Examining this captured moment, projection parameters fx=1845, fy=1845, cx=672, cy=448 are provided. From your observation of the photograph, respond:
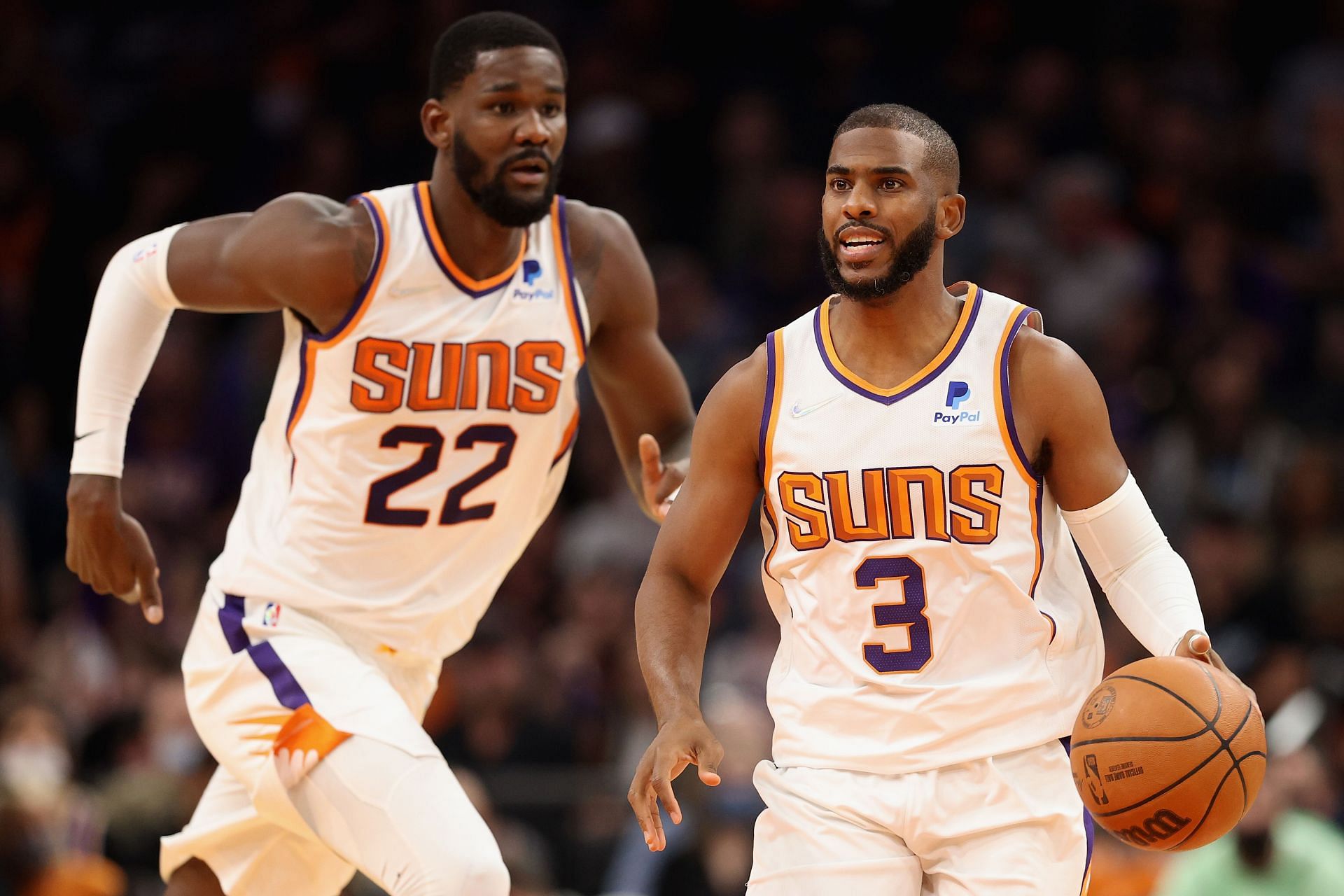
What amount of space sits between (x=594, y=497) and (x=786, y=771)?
6748 mm

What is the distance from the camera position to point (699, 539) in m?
4.50

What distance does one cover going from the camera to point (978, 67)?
11719 millimetres

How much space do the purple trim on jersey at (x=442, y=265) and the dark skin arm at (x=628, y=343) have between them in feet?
0.89

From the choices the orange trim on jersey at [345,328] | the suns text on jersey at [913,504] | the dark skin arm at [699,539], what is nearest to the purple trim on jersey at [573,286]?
the orange trim on jersey at [345,328]

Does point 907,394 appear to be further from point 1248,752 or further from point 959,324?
point 1248,752

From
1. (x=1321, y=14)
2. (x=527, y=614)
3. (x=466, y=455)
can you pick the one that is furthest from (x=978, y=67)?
(x=466, y=455)

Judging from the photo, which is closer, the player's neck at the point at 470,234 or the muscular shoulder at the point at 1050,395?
the muscular shoulder at the point at 1050,395

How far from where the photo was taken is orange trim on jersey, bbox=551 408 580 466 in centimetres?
549

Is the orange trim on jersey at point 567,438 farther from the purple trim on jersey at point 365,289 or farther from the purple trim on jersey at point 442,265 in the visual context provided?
the purple trim on jersey at point 365,289

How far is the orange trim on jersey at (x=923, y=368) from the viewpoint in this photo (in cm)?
434

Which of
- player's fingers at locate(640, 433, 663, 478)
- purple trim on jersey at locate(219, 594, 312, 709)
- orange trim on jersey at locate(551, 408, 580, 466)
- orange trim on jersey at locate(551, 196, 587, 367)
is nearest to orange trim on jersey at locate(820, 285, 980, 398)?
player's fingers at locate(640, 433, 663, 478)

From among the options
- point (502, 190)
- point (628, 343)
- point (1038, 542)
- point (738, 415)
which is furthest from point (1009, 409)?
point (502, 190)

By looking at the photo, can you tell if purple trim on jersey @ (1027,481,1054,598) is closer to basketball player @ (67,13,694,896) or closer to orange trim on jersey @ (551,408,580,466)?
basketball player @ (67,13,694,896)

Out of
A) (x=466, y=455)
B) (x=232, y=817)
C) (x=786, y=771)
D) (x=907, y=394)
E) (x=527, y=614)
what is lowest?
(x=527, y=614)
